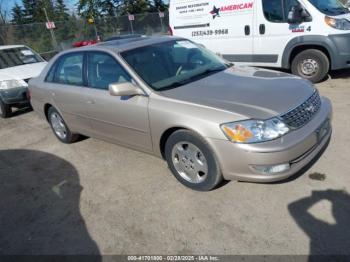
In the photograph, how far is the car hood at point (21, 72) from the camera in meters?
7.17

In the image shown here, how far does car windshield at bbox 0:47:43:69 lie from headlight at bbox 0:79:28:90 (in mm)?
937

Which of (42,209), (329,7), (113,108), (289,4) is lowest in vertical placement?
(42,209)

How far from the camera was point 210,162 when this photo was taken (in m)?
3.01

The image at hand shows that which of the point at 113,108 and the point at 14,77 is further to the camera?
the point at 14,77

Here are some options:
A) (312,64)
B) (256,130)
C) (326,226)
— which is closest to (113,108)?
(256,130)

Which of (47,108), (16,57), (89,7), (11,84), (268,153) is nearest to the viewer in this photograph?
(268,153)

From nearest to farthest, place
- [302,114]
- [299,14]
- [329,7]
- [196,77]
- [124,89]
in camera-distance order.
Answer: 1. [302,114]
2. [124,89]
3. [196,77]
4. [299,14]
5. [329,7]

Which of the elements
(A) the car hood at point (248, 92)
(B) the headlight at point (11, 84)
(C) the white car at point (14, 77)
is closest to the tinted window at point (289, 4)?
(A) the car hood at point (248, 92)

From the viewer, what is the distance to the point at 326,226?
2.59 m

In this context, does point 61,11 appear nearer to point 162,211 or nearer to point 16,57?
point 16,57

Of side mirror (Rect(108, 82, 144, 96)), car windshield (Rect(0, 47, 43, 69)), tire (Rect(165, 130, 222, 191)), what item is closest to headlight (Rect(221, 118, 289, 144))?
tire (Rect(165, 130, 222, 191))

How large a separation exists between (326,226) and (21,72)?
7243 mm

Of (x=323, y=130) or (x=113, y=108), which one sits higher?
(x=113, y=108)

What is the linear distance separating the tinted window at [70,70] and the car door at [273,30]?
14.4ft
